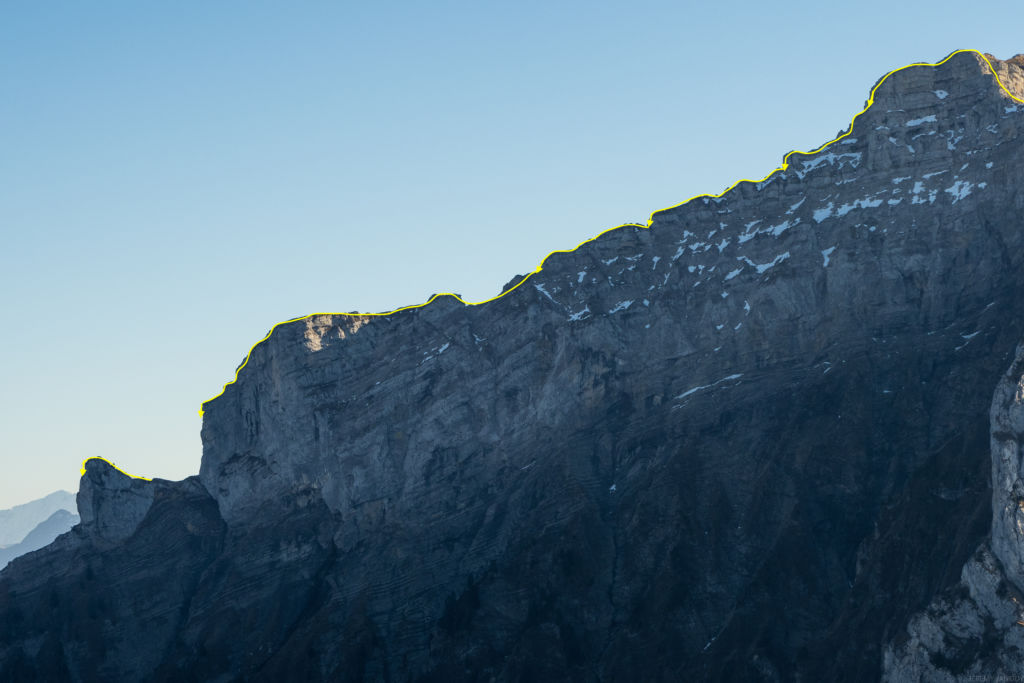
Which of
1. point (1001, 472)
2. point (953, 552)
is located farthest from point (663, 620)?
point (1001, 472)

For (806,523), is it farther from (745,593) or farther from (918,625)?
(918,625)

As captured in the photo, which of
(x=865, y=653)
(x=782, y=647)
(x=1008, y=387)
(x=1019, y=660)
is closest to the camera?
(x=1019, y=660)

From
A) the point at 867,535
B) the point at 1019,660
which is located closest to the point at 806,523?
the point at 867,535

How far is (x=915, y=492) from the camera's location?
618 feet

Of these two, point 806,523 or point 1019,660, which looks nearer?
point 1019,660

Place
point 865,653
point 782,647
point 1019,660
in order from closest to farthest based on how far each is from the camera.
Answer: point 1019,660
point 865,653
point 782,647

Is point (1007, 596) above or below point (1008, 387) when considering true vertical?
below

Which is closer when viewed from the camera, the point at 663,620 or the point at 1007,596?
the point at 1007,596

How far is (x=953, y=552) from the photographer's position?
172125 mm

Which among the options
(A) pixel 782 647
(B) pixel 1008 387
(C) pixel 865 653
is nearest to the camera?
(B) pixel 1008 387

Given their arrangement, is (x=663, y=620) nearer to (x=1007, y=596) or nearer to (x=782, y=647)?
(x=782, y=647)

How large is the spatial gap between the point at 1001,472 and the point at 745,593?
1797 inches

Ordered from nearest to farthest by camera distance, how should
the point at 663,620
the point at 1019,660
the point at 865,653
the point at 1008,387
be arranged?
the point at 1019,660 < the point at 1008,387 < the point at 865,653 < the point at 663,620

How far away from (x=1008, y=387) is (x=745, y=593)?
157 ft
